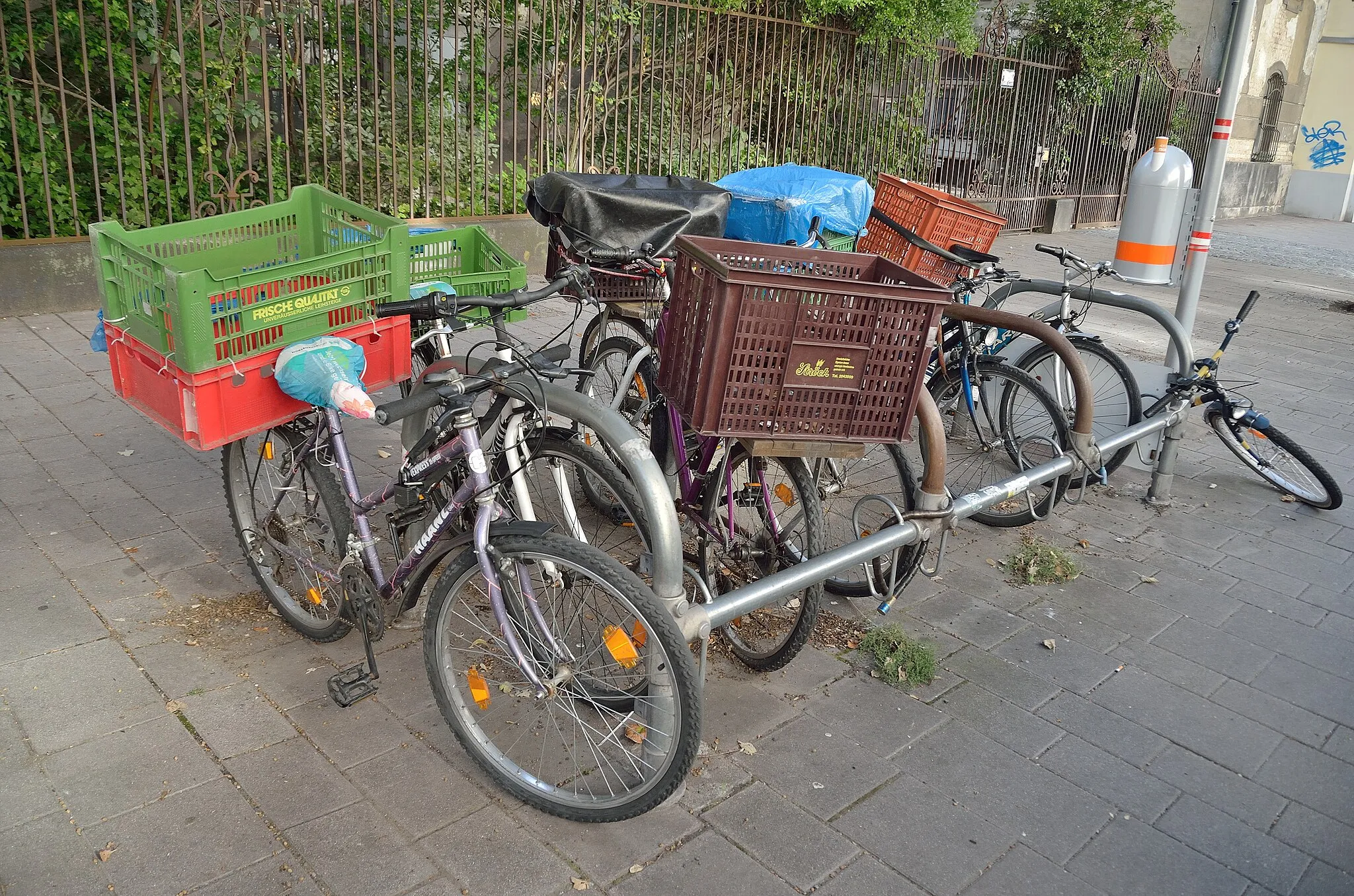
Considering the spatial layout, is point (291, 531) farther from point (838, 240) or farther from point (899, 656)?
point (838, 240)

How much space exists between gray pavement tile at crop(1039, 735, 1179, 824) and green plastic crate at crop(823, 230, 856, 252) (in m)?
2.23

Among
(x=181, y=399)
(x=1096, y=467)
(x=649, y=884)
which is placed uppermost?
(x=181, y=399)

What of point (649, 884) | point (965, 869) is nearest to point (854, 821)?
point (965, 869)

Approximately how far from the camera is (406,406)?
2646mm

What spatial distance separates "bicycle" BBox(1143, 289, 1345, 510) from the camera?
4.80 metres

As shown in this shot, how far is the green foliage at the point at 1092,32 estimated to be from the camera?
13914 mm

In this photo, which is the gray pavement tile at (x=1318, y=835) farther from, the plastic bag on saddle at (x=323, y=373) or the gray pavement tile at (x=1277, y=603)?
the plastic bag on saddle at (x=323, y=373)

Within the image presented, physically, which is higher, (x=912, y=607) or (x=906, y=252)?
(x=906, y=252)

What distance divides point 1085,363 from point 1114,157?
40.4 feet

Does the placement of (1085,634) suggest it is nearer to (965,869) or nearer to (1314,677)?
(1314,677)

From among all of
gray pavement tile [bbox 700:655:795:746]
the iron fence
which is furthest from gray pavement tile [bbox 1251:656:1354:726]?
the iron fence

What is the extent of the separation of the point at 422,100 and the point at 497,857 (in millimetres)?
7038

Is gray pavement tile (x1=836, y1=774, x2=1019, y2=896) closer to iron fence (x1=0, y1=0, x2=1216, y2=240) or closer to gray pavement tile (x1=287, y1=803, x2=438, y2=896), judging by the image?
gray pavement tile (x1=287, y1=803, x2=438, y2=896)

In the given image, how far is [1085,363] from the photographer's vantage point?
16.5ft
